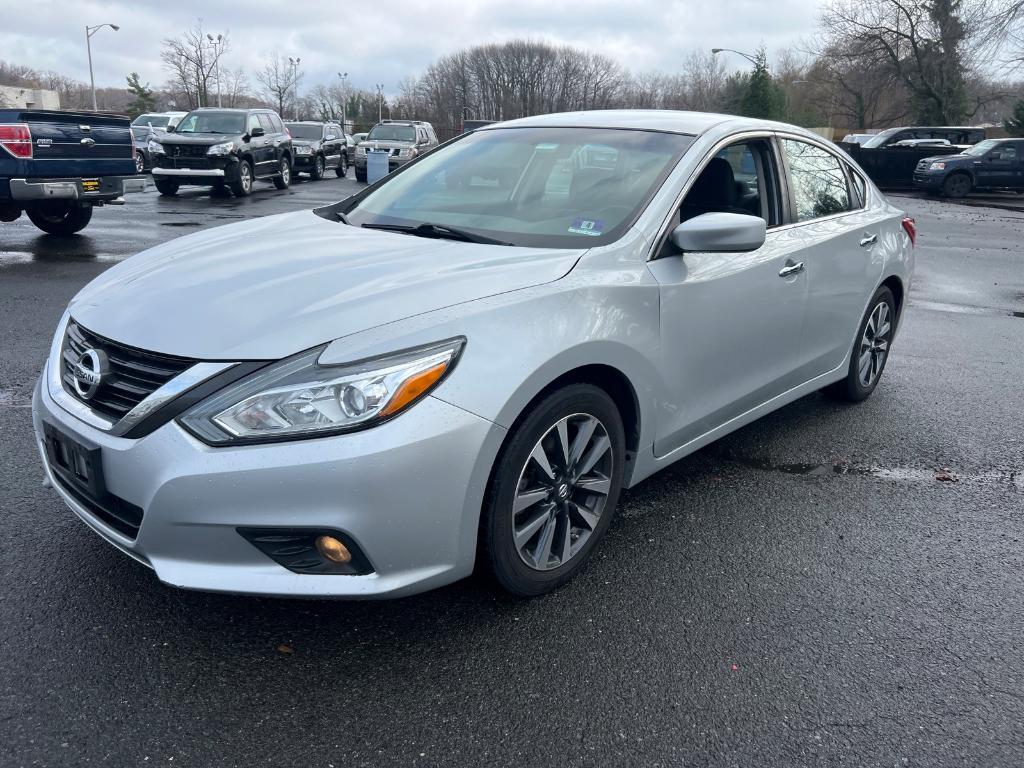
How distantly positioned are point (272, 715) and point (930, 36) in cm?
5489

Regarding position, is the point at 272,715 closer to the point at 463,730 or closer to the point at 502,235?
the point at 463,730

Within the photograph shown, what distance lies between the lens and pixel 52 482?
2.88 metres

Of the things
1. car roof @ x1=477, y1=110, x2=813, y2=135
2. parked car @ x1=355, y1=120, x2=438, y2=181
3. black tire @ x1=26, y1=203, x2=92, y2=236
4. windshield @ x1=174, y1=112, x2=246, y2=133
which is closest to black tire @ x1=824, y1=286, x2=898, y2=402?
car roof @ x1=477, y1=110, x2=813, y2=135

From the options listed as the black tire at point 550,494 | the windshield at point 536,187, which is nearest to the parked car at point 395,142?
the windshield at point 536,187

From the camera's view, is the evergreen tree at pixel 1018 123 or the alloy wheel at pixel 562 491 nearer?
the alloy wheel at pixel 562 491

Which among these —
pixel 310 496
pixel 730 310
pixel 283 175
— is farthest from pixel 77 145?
pixel 283 175

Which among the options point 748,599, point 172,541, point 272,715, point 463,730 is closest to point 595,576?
point 748,599

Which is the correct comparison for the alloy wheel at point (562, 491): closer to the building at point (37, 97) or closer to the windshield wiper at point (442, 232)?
the windshield wiper at point (442, 232)

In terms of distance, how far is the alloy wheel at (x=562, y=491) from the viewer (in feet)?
9.20

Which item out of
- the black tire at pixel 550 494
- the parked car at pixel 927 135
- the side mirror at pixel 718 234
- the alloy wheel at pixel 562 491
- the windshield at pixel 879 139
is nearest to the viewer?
the black tire at pixel 550 494

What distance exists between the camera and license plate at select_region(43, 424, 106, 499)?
8.24ft

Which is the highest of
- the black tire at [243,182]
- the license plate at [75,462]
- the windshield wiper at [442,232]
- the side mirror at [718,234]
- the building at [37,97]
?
the building at [37,97]

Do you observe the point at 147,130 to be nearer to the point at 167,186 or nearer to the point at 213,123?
the point at 213,123

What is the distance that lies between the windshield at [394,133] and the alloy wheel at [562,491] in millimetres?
24601
